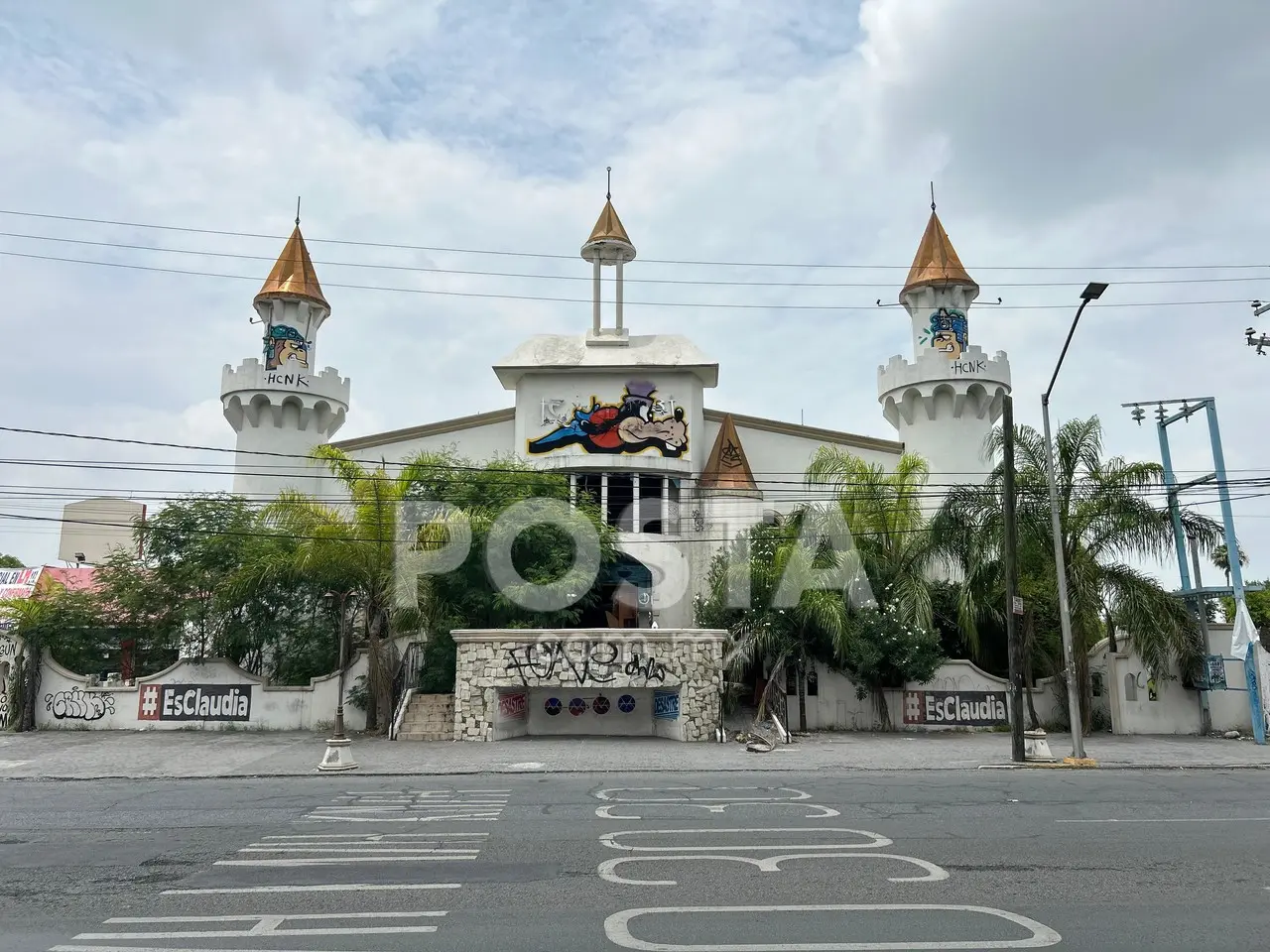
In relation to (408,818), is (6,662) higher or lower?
higher

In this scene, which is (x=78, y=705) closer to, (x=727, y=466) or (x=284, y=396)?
(x=284, y=396)

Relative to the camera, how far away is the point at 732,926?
673 centimetres

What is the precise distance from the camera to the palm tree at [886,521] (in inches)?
998

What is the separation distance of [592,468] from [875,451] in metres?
9.92

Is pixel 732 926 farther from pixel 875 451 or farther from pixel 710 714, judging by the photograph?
pixel 875 451

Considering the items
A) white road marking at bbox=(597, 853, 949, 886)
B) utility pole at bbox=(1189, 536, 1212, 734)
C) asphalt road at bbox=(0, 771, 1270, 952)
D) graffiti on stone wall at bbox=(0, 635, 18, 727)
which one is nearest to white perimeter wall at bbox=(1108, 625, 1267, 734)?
utility pole at bbox=(1189, 536, 1212, 734)

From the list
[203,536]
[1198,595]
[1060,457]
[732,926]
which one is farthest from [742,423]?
[732,926]

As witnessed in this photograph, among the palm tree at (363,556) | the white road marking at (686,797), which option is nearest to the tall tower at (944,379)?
the palm tree at (363,556)

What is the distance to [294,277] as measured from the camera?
3325 centimetres

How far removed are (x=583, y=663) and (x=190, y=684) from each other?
1011 cm

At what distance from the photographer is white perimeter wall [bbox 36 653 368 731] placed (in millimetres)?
24875

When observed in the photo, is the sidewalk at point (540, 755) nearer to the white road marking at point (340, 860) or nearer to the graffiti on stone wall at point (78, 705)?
the graffiti on stone wall at point (78, 705)

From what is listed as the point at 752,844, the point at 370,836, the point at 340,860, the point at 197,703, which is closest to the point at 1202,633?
the point at 752,844

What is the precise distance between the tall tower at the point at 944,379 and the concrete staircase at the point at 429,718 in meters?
17.2
